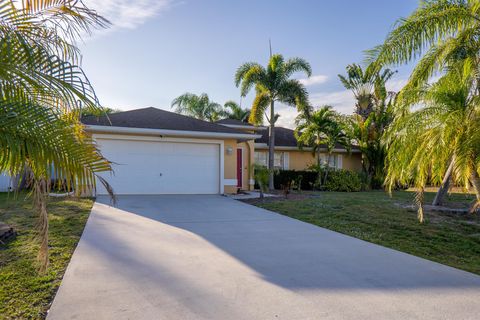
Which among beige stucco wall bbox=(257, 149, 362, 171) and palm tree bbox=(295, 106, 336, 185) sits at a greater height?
palm tree bbox=(295, 106, 336, 185)

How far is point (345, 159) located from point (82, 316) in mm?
22473

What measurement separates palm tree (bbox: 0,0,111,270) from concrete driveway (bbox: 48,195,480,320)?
1041mm

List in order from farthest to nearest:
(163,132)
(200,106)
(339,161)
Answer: (200,106) → (339,161) → (163,132)

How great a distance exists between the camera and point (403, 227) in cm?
859

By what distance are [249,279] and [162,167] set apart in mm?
10379

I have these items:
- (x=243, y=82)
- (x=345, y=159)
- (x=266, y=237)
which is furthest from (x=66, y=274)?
(x=345, y=159)

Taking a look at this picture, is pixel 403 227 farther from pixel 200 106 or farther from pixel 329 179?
pixel 200 106

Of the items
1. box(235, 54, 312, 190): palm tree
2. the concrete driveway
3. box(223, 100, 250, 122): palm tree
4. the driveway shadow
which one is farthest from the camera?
box(223, 100, 250, 122): palm tree

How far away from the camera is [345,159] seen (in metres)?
23.9

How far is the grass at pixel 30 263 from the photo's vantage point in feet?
11.9

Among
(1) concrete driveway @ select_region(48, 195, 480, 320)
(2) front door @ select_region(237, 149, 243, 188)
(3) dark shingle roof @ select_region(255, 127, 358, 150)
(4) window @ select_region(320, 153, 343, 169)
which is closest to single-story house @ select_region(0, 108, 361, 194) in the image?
(2) front door @ select_region(237, 149, 243, 188)

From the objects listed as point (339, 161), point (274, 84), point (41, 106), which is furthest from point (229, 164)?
point (41, 106)

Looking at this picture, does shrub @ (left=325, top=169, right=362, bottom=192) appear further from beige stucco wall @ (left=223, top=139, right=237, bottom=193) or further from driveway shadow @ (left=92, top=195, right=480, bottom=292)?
driveway shadow @ (left=92, top=195, right=480, bottom=292)

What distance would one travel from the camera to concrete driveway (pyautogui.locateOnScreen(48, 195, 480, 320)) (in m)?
3.58
